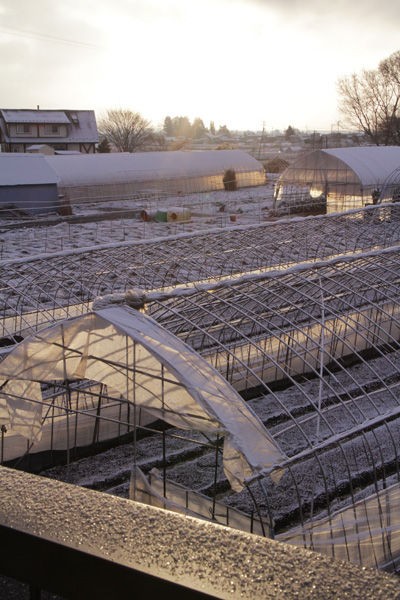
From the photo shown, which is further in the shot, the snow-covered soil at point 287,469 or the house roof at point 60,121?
the house roof at point 60,121

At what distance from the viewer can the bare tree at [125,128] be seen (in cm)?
7000

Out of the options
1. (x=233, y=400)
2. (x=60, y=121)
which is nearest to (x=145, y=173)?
(x=60, y=121)

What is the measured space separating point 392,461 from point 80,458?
3948 mm

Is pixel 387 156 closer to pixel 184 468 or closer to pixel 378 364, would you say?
pixel 378 364

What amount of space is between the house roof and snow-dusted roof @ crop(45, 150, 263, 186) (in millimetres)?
17379

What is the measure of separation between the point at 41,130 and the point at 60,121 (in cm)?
157

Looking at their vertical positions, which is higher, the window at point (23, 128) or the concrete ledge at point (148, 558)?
the window at point (23, 128)

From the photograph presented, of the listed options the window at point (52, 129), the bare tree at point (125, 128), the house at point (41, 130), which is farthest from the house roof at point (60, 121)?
the bare tree at point (125, 128)

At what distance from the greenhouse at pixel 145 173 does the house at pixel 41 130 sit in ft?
57.7

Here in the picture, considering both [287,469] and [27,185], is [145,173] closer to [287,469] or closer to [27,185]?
[27,185]

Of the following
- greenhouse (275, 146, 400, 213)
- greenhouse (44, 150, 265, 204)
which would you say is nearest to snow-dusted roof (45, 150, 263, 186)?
greenhouse (44, 150, 265, 204)

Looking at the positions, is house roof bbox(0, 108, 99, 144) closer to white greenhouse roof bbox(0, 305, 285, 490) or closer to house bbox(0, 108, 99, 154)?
house bbox(0, 108, 99, 154)

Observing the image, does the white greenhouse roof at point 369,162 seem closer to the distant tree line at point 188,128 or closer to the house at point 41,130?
the house at point 41,130

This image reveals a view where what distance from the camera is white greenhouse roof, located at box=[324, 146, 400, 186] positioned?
27.6m
